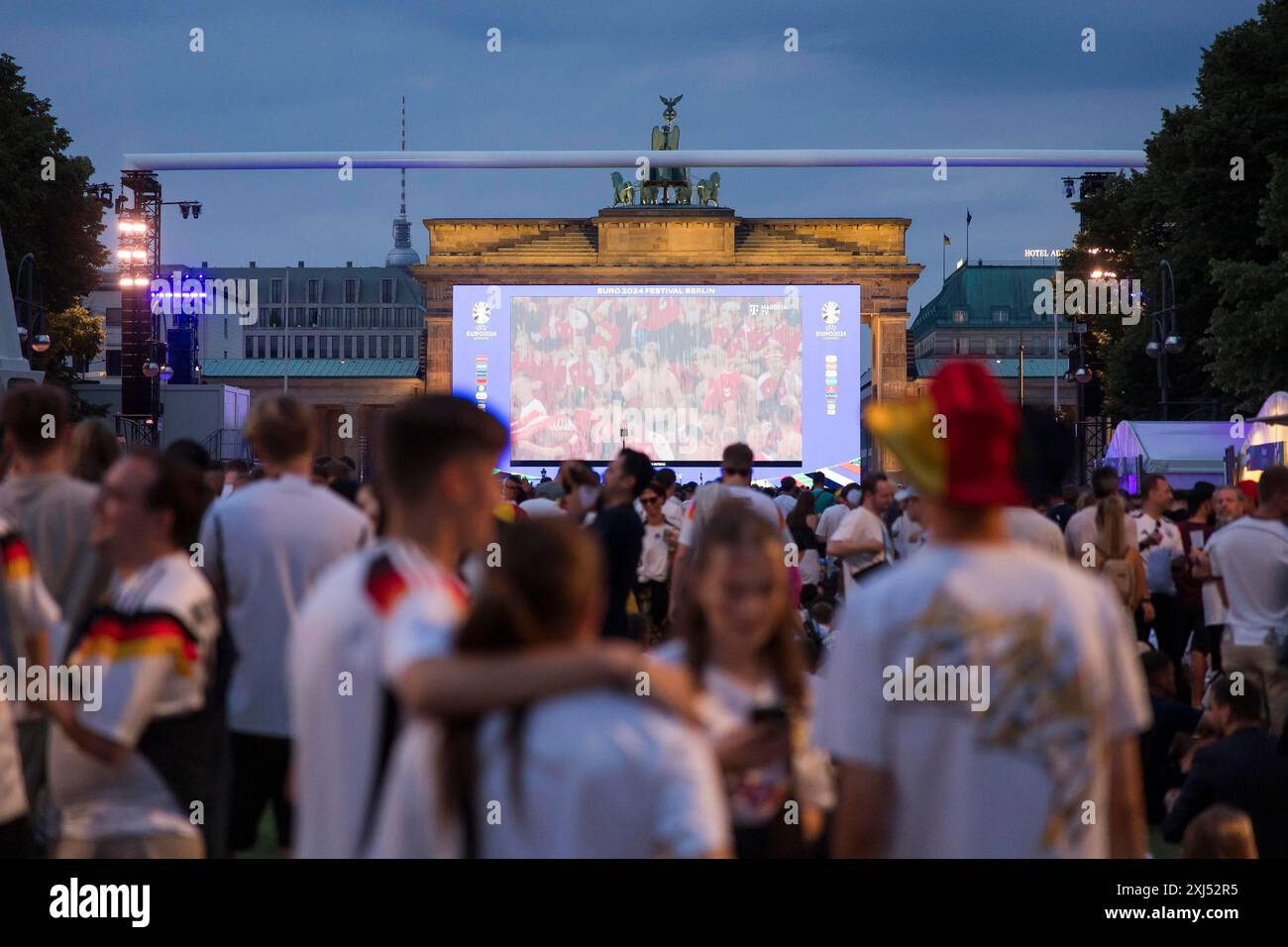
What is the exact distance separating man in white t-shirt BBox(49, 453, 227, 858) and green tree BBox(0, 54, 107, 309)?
36.4 m

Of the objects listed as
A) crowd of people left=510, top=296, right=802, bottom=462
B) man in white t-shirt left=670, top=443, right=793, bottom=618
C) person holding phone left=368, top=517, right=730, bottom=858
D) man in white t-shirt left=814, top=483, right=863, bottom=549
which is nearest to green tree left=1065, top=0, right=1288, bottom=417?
crowd of people left=510, top=296, right=802, bottom=462

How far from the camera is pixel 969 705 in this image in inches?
125

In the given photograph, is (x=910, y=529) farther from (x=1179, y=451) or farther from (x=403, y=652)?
(x=1179, y=451)

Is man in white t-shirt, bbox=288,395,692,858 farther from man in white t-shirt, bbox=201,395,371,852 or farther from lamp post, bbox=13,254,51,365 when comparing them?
lamp post, bbox=13,254,51,365

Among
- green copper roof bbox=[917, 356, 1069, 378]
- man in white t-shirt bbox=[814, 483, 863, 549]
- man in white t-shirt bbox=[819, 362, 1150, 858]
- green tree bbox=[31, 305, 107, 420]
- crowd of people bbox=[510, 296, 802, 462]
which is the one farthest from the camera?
green copper roof bbox=[917, 356, 1069, 378]

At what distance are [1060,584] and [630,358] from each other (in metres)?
48.5

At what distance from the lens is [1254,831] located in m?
7.20

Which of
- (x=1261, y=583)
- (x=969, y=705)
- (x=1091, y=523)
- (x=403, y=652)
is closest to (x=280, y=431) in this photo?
(x=403, y=652)

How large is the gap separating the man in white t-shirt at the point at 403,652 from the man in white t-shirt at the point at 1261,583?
23.0 feet

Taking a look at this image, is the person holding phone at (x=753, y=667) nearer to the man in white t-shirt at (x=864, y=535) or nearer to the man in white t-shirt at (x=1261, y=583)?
the man in white t-shirt at (x=1261, y=583)

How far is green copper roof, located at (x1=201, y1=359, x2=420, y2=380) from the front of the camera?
266ft

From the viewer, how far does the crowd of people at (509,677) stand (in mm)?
2717
